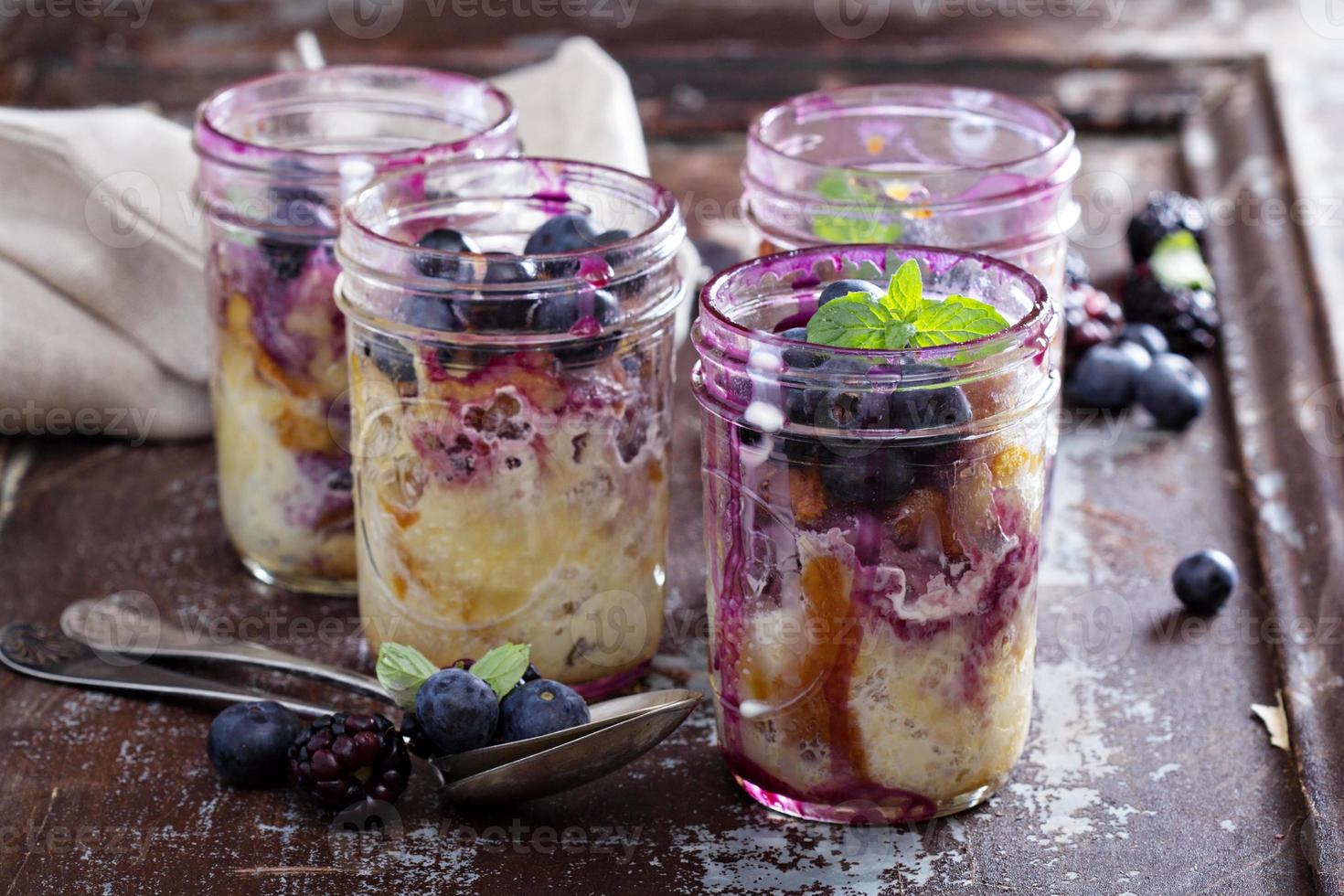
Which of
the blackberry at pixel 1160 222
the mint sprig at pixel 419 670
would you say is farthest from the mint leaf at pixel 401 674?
the blackberry at pixel 1160 222

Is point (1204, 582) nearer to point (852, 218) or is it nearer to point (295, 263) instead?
point (852, 218)

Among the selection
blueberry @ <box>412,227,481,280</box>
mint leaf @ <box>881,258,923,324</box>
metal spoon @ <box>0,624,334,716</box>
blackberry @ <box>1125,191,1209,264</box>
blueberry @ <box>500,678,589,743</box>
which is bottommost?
metal spoon @ <box>0,624,334,716</box>

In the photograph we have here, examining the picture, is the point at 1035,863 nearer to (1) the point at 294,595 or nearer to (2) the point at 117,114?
(1) the point at 294,595

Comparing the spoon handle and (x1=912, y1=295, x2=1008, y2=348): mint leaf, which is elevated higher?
(x1=912, y1=295, x2=1008, y2=348): mint leaf

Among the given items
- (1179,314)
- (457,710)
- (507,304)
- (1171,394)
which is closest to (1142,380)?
(1171,394)

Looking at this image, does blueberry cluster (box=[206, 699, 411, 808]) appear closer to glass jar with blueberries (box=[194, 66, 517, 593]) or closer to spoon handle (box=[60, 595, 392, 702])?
spoon handle (box=[60, 595, 392, 702])

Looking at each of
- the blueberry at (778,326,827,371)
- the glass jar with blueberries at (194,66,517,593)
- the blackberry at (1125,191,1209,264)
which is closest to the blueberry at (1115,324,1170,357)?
the blackberry at (1125,191,1209,264)

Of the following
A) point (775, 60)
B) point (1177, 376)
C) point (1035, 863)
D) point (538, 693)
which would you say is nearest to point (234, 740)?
point (538, 693)

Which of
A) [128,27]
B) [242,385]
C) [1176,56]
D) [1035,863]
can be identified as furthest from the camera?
[128,27]
